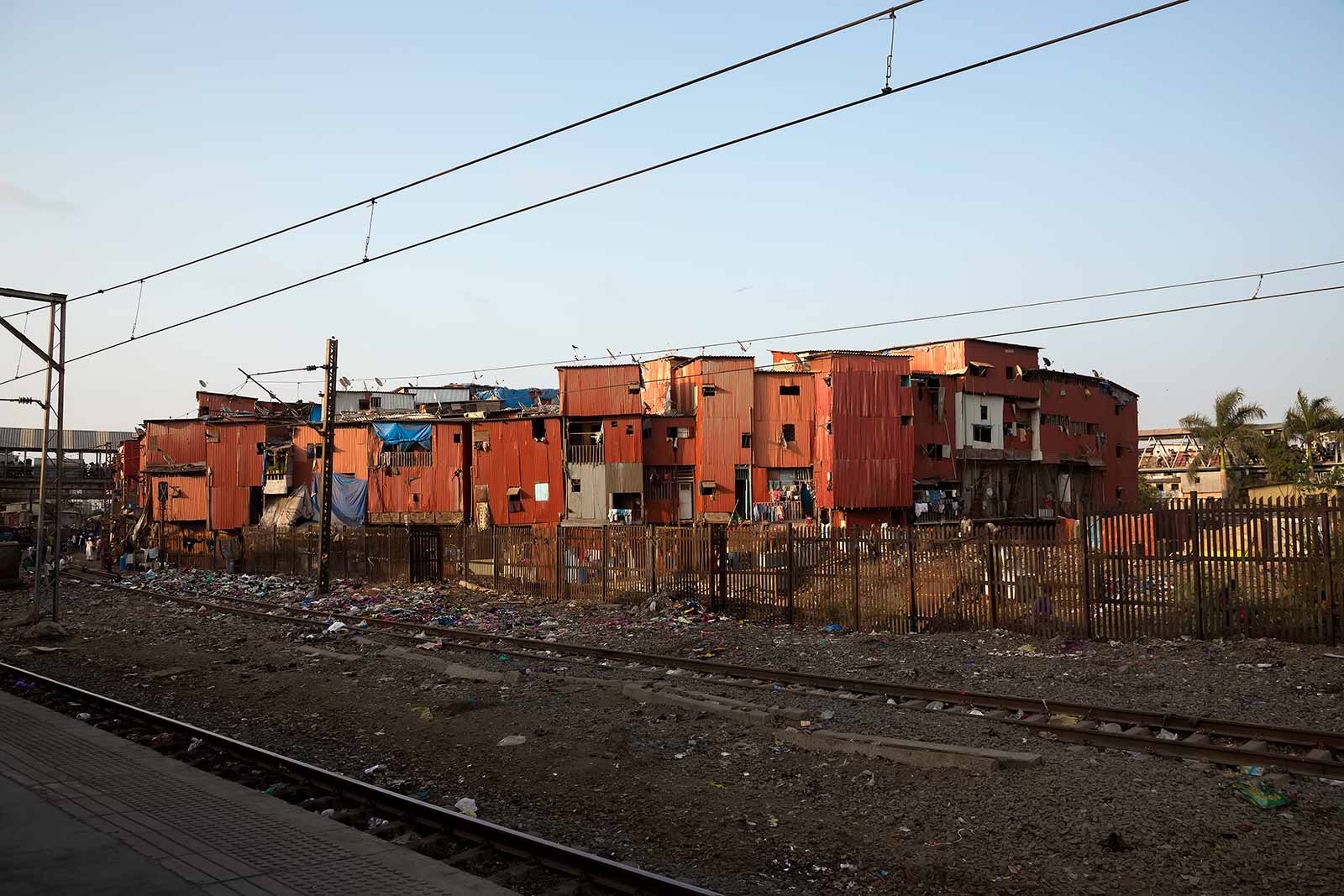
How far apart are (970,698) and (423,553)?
22.6 meters

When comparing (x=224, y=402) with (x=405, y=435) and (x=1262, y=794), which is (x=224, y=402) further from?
Answer: (x=1262, y=794)

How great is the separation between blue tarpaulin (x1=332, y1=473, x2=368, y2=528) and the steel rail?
104 ft

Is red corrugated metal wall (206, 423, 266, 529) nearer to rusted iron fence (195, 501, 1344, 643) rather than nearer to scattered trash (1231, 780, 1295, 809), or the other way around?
rusted iron fence (195, 501, 1344, 643)

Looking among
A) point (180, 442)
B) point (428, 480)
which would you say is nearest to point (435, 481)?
point (428, 480)

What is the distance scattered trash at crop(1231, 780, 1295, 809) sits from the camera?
7117 millimetres

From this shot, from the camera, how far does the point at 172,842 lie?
21.2ft

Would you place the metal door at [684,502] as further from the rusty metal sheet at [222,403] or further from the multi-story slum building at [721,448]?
the rusty metal sheet at [222,403]

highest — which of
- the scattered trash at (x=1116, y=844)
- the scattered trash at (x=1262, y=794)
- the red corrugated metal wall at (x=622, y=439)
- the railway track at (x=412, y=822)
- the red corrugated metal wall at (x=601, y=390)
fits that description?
the red corrugated metal wall at (x=601, y=390)

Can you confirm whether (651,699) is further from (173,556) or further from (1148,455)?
(1148,455)

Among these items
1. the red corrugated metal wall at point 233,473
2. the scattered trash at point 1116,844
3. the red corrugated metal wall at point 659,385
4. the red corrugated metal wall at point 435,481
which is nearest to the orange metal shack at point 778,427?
the red corrugated metal wall at point 659,385

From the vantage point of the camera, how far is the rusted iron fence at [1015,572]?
517 inches

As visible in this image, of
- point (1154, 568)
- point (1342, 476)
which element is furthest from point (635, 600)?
point (1342, 476)

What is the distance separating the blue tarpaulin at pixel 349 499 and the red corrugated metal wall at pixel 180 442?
1127cm

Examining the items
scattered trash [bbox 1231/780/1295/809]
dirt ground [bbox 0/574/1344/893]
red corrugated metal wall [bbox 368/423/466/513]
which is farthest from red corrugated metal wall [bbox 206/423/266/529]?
scattered trash [bbox 1231/780/1295/809]
